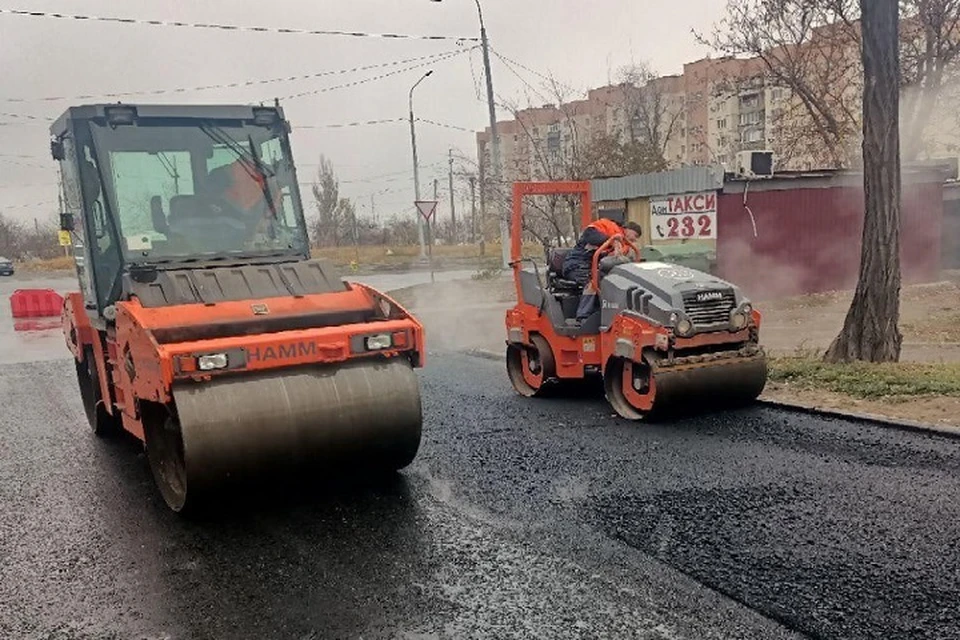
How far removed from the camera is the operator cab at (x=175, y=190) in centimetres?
583

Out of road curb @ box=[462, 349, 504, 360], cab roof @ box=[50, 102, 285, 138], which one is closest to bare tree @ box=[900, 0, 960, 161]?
road curb @ box=[462, 349, 504, 360]

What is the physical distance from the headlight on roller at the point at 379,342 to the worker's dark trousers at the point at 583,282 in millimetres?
3253

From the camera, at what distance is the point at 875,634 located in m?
3.34

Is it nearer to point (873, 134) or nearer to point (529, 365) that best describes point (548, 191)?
point (529, 365)

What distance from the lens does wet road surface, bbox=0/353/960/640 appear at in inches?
144

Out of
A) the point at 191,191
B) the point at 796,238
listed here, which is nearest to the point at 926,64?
the point at 796,238

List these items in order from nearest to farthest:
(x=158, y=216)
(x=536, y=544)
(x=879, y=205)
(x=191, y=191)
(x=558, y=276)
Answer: (x=536, y=544)
(x=158, y=216)
(x=191, y=191)
(x=558, y=276)
(x=879, y=205)

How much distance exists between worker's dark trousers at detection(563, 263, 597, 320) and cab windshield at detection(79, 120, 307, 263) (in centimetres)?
305

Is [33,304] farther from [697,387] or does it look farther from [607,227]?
[697,387]

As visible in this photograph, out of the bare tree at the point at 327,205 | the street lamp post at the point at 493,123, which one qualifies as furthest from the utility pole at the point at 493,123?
the bare tree at the point at 327,205

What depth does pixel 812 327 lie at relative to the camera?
558 inches

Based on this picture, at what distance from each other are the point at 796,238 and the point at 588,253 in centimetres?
1202

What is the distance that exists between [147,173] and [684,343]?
4526 millimetres

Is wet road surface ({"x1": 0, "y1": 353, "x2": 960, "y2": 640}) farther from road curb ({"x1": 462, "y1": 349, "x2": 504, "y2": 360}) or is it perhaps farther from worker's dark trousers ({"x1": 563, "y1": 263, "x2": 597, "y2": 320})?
road curb ({"x1": 462, "y1": 349, "x2": 504, "y2": 360})
